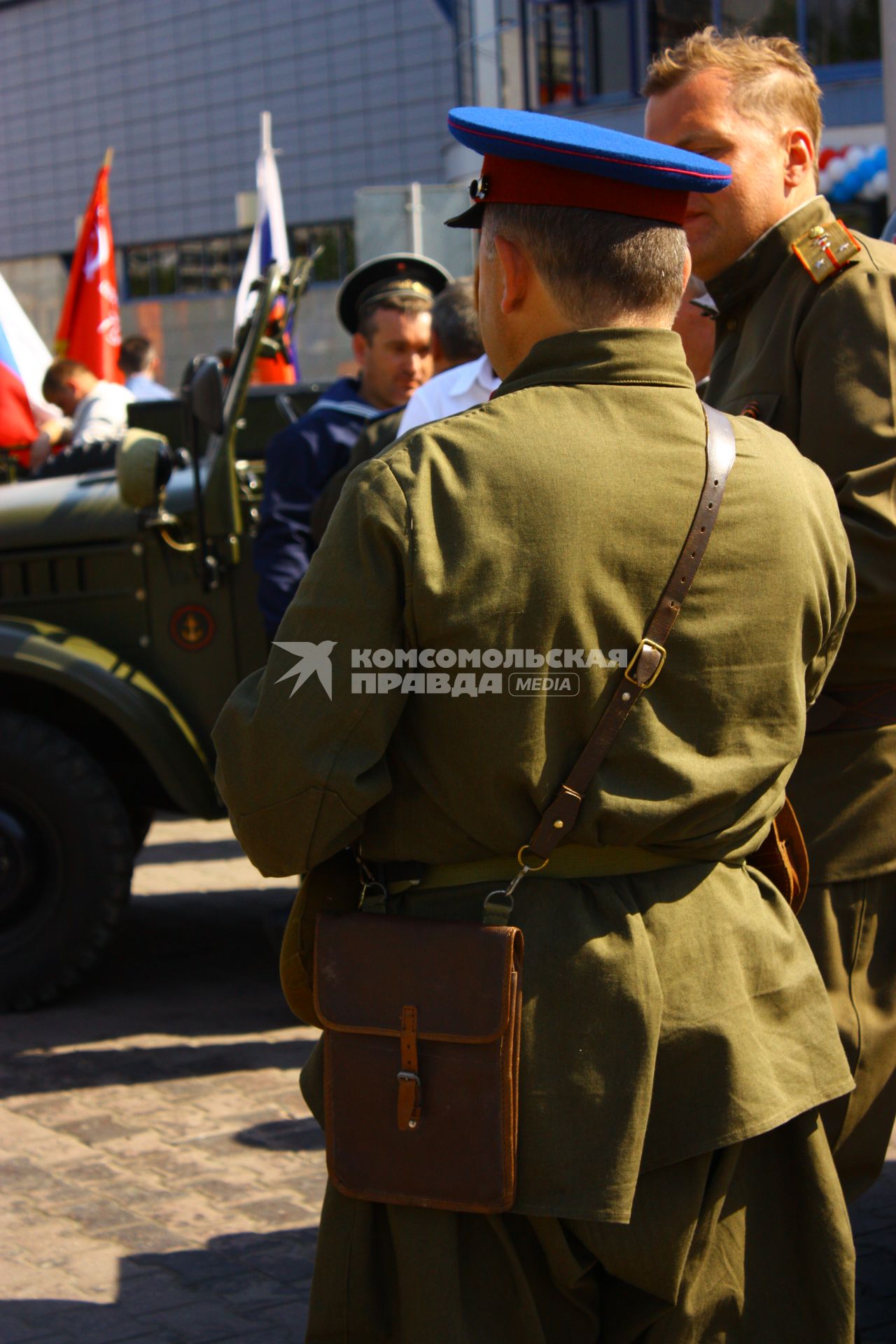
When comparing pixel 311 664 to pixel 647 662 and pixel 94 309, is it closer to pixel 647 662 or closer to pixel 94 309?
pixel 647 662

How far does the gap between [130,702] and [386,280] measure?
5.81 ft

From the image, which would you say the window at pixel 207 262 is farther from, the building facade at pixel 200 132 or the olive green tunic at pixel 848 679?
the olive green tunic at pixel 848 679

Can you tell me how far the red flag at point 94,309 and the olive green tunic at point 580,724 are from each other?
9.92 metres

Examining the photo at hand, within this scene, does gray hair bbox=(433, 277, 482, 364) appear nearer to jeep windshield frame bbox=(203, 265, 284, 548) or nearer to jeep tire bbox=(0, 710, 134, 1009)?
jeep windshield frame bbox=(203, 265, 284, 548)

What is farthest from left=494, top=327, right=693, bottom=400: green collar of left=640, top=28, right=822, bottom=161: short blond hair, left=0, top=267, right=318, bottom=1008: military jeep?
left=0, top=267, right=318, bottom=1008: military jeep

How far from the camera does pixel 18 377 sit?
793 centimetres

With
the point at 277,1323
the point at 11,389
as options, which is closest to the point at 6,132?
the point at 11,389

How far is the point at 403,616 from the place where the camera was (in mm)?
1808

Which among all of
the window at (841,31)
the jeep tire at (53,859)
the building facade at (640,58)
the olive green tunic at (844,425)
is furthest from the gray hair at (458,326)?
the window at (841,31)

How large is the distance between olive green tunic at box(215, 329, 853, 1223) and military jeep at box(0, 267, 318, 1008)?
303 centimetres

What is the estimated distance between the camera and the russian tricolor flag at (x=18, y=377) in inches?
311

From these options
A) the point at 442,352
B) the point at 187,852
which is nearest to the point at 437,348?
the point at 442,352

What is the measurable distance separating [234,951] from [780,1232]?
13.3 ft

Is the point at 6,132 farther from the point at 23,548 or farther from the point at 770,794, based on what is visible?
the point at 770,794
